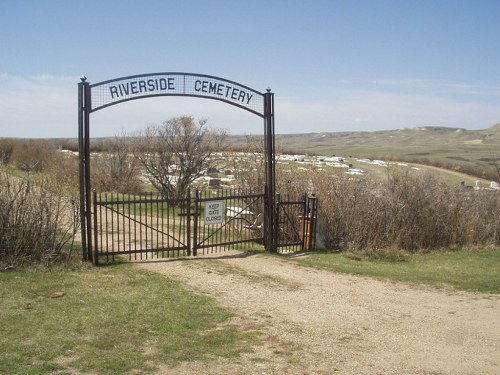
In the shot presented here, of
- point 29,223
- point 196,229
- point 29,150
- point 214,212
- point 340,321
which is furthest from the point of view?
point 29,150

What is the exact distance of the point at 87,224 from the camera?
10453mm

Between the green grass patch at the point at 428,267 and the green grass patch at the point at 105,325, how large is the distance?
180 inches

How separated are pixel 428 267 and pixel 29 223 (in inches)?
363

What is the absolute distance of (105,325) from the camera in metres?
7.00

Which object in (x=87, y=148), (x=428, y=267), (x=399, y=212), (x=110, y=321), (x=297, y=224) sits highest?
(x=87, y=148)

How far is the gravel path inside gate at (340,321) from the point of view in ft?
19.8

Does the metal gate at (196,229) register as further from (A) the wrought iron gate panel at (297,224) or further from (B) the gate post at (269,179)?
(B) the gate post at (269,179)

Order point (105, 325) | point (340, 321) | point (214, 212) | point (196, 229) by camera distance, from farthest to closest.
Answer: point (214, 212) → point (196, 229) → point (340, 321) → point (105, 325)

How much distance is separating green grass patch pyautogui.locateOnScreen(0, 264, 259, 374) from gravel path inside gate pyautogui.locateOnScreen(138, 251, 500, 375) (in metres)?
0.39

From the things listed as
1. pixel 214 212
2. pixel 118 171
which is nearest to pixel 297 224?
pixel 214 212

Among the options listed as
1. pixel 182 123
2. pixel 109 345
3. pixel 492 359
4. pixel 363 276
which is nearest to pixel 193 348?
pixel 109 345

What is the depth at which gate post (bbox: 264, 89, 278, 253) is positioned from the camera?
12727 mm

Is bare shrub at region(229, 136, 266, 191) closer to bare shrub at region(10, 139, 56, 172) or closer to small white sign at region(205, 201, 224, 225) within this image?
small white sign at region(205, 201, 224, 225)

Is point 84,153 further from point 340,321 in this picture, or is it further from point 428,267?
point 428,267
